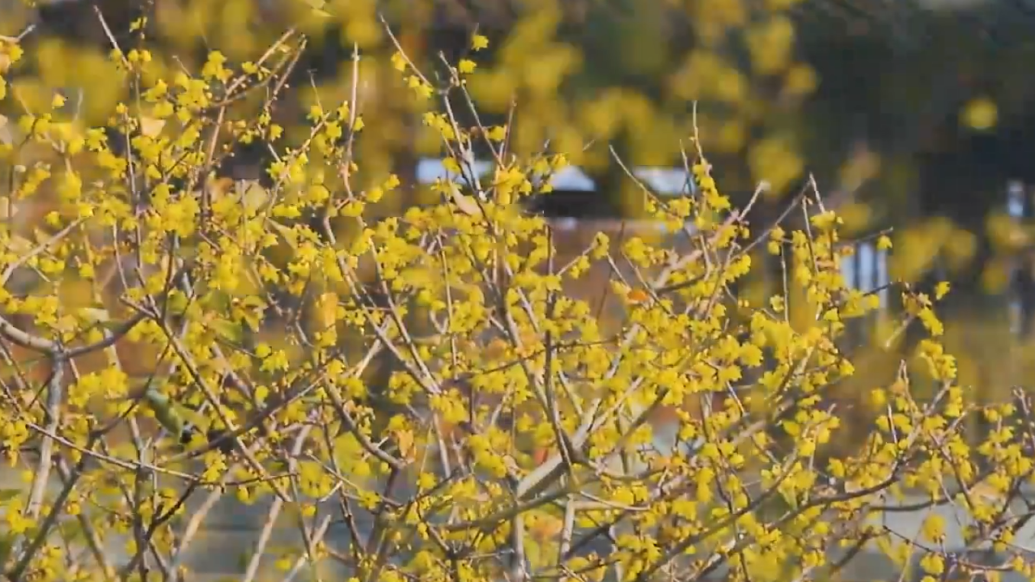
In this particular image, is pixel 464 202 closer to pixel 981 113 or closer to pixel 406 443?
pixel 406 443

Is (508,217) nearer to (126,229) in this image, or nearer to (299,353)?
(299,353)

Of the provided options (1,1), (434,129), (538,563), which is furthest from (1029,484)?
(1,1)

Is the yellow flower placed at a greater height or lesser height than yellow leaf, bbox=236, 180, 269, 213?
greater

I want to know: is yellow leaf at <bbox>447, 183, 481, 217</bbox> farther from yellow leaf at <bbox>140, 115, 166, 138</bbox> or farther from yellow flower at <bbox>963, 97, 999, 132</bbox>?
yellow flower at <bbox>963, 97, 999, 132</bbox>

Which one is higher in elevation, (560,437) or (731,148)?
(731,148)

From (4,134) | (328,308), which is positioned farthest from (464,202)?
(4,134)

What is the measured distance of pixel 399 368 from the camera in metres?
2.19

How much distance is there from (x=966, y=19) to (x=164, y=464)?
197cm

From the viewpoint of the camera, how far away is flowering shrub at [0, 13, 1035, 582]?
189 centimetres

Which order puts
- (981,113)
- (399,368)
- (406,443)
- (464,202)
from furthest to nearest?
(981,113), (399,368), (406,443), (464,202)

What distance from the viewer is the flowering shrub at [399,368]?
1893mm

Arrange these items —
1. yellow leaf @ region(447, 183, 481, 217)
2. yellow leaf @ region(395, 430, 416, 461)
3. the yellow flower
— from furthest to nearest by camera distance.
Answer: the yellow flower
yellow leaf @ region(395, 430, 416, 461)
yellow leaf @ region(447, 183, 481, 217)

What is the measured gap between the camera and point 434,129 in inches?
80.4

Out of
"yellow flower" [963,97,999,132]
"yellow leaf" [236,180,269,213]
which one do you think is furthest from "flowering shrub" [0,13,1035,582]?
"yellow flower" [963,97,999,132]
